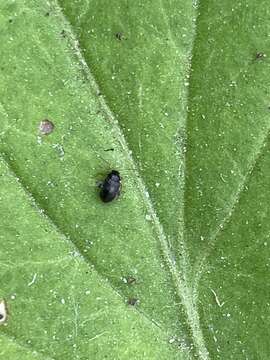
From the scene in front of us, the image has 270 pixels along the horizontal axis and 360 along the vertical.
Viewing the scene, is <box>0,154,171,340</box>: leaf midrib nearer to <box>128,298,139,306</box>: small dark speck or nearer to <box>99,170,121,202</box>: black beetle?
<box>128,298,139,306</box>: small dark speck

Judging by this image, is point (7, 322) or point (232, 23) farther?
point (232, 23)

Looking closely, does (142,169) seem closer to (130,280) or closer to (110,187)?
(110,187)

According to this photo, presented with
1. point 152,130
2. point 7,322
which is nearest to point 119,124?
point 152,130

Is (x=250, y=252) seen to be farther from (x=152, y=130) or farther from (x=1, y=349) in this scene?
(x=1, y=349)

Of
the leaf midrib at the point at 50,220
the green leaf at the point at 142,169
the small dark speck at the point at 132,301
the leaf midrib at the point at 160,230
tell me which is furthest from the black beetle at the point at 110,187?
the small dark speck at the point at 132,301

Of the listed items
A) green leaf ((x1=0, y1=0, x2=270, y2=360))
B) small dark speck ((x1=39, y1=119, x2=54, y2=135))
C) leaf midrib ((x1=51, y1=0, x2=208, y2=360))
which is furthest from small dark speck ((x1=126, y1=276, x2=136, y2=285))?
small dark speck ((x1=39, y1=119, x2=54, y2=135))
